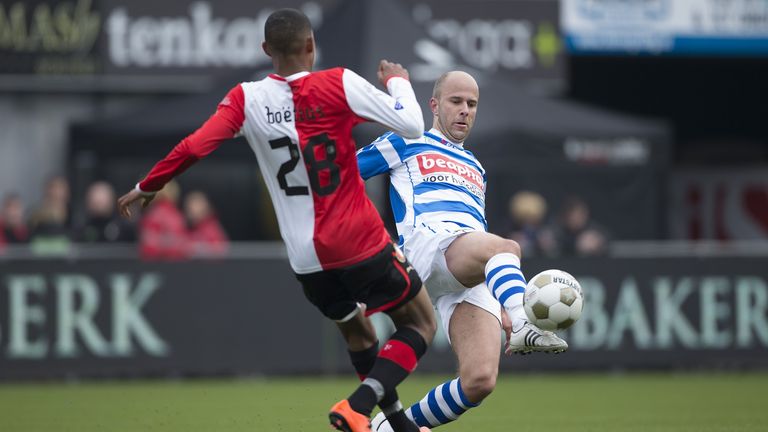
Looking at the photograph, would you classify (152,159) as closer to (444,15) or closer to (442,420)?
(444,15)

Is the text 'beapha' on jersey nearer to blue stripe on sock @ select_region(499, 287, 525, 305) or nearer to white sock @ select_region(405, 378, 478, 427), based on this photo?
blue stripe on sock @ select_region(499, 287, 525, 305)

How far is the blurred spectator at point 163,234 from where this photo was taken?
14.2m

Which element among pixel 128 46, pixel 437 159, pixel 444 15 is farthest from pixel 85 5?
pixel 437 159

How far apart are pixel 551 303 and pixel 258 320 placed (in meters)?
7.55

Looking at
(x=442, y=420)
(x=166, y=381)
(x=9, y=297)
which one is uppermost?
(x=442, y=420)

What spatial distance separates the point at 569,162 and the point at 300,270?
1045 centimetres

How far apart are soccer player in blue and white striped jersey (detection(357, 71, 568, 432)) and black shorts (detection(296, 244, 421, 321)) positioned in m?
0.57

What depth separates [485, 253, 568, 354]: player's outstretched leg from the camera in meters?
6.82

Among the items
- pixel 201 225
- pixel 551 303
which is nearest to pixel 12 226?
pixel 201 225

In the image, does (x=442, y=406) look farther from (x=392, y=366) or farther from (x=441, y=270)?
(x=392, y=366)

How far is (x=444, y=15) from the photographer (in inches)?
763

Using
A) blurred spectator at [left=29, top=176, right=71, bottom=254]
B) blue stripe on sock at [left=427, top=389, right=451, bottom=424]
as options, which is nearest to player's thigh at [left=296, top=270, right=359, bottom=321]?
blue stripe on sock at [left=427, top=389, right=451, bottom=424]

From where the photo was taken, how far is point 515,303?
275 inches

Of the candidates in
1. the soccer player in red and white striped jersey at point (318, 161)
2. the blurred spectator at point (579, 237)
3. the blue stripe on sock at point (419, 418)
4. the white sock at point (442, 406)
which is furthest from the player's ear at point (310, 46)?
the blurred spectator at point (579, 237)
